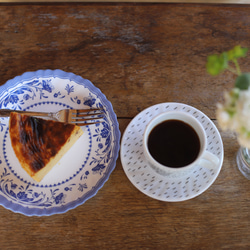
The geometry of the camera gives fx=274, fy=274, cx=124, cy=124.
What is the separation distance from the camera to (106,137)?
32.9 inches

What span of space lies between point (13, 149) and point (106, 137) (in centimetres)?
28

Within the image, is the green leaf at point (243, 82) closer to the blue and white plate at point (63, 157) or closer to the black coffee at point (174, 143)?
the black coffee at point (174, 143)

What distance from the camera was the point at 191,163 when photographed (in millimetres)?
649

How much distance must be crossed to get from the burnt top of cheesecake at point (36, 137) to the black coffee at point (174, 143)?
27 centimetres

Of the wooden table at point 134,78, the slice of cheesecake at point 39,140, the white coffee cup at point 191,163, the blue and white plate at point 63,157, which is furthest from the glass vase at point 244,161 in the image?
the slice of cheesecake at point 39,140

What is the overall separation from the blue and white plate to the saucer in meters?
0.04

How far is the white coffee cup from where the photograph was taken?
652 mm

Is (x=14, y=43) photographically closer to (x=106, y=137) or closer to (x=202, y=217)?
(x=106, y=137)

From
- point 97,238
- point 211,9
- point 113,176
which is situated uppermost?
point 211,9

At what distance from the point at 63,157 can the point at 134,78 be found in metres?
0.35

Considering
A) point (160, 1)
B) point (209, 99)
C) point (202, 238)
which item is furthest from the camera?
point (160, 1)

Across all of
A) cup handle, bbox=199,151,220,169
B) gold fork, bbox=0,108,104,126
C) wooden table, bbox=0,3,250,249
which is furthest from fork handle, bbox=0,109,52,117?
cup handle, bbox=199,151,220,169

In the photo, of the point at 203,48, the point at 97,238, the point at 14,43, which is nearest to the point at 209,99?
the point at 203,48

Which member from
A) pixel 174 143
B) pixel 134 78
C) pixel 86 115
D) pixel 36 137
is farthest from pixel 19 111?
pixel 174 143
